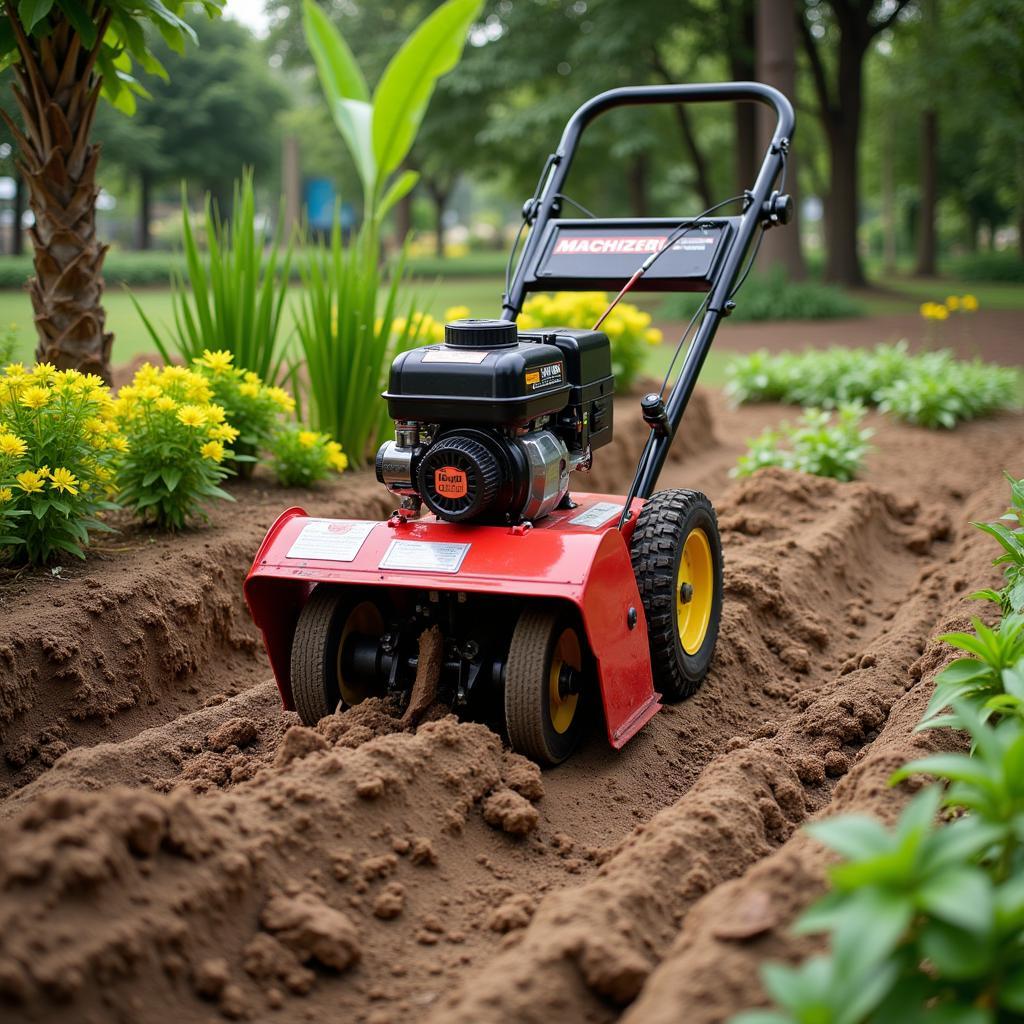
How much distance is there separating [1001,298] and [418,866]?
76.1 ft

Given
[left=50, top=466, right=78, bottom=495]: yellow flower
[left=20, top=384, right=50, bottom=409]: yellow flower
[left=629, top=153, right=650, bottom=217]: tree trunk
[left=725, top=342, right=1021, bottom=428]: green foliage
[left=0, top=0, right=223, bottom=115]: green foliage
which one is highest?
[left=629, top=153, right=650, bottom=217]: tree trunk

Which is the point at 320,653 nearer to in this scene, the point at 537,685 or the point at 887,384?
the point at 537,685

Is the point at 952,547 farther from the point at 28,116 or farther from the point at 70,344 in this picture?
the point at 28,116

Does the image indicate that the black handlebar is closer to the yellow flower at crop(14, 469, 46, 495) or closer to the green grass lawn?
the green grass lawn

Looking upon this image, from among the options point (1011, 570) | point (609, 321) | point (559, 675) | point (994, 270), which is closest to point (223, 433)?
point (559, 675)

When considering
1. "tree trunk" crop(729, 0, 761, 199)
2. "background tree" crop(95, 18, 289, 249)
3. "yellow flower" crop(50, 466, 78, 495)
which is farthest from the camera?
"background tree" crop(95, 18, 289, 249)

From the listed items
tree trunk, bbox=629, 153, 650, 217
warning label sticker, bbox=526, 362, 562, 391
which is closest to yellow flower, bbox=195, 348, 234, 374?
warning label sticker, bbox=526, 362, 562, 391

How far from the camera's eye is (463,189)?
103062 mm

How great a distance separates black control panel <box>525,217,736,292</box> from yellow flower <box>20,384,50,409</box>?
1.89m

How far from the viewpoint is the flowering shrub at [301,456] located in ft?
18.3

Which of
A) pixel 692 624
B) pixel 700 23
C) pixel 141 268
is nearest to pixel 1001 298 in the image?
pixel 700 23

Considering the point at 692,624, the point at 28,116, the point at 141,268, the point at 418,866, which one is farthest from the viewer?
the point at 141,268

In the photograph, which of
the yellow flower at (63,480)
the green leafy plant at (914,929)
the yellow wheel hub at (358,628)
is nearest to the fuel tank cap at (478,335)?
the yellow wheel hub at (358,628)

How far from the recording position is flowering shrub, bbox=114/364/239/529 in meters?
4.71
